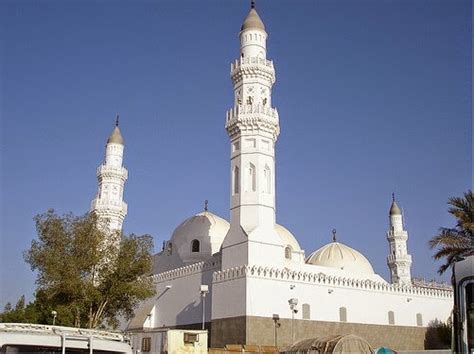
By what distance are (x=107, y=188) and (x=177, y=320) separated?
1032 centimetres

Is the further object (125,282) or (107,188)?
(107,188)

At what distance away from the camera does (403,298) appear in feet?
96.7

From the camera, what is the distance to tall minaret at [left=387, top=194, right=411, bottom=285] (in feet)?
128

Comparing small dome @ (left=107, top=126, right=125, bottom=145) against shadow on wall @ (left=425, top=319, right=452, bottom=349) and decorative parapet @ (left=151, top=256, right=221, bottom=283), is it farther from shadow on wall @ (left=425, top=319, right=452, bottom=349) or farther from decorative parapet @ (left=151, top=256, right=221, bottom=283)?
shadow on wall @ (left=425, top=319, right=452, bottom=349)

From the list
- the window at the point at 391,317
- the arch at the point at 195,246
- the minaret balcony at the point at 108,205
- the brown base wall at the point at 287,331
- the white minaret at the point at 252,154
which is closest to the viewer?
the brown base wall at the point at 287,331

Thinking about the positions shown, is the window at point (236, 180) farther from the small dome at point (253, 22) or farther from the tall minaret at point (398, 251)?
the tall minaret at point (398, 251)

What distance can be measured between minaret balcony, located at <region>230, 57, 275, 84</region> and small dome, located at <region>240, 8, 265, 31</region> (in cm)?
191

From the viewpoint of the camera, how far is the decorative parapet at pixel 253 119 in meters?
27.1

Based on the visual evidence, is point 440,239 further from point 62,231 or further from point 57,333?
point 57,333

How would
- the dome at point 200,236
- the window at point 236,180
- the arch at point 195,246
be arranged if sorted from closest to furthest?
the window at point 236,180 < the dome at point 200,236 < the arch at point 195,246

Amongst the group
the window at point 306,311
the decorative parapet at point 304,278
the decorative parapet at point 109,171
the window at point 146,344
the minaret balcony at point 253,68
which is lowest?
the window at point 146,344

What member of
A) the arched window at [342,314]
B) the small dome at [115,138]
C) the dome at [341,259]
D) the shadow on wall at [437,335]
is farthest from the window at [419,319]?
the small dome at [115,138]

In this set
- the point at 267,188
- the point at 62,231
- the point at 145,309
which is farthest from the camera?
the point at 145,309

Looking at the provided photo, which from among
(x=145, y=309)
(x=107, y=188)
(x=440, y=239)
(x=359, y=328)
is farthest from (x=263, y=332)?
(x=107, y=188)
